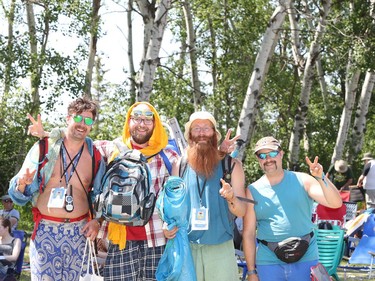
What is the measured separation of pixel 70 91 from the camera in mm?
16547

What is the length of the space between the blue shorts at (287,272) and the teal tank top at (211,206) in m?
0.38

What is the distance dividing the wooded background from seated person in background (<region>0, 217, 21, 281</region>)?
10.7ft

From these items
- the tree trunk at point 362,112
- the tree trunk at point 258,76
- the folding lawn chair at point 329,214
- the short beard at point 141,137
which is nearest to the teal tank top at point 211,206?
the short beard at point 141,137

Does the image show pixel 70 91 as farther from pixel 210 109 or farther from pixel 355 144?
pixel 355 144

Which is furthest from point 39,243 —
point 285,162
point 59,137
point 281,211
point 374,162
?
point 285,162

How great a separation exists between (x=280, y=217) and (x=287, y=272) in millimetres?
398

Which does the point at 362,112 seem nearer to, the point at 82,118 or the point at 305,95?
the point at 305,95

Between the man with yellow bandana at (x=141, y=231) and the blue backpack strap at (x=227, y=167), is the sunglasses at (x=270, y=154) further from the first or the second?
the man with yellow bandana at (x=141, y=231)

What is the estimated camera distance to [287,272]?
5.65 metres

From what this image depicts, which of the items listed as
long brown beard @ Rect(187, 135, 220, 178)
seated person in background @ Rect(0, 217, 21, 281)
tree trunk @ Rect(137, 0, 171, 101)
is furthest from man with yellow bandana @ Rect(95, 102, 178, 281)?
tree trunk @ Rect(137, 0, 171, 101)

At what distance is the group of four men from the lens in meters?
5.52

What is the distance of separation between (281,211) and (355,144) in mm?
18639

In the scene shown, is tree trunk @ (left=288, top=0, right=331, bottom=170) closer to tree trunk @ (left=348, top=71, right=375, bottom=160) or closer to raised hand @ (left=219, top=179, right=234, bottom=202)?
tree trunk @ (left=348, top=71, right=375, bottom=160)

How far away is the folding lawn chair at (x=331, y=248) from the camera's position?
29.0 feet
